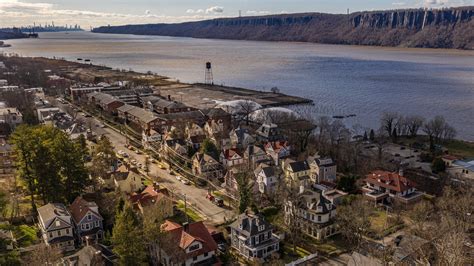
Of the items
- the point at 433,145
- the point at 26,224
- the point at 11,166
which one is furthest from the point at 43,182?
the point at 433,145

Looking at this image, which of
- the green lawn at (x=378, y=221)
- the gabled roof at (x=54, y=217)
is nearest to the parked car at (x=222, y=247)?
the gabled roof at (x=54, y=217)

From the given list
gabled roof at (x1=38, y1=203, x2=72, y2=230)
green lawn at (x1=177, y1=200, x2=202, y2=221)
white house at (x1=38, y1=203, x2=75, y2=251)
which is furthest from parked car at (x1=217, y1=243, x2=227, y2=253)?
gabled roof at (x1=38, y1=203, x2=72, y2=230)

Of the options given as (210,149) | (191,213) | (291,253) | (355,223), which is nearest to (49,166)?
(191,213)

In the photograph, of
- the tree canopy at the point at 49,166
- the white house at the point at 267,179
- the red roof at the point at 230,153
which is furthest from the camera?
the red roof at the point at 230,153

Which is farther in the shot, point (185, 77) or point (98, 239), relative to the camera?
point (185, 77)

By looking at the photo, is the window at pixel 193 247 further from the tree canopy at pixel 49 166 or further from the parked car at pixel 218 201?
A: the tree canopy at pixel 49 166

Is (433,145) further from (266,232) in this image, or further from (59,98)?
(59,98)

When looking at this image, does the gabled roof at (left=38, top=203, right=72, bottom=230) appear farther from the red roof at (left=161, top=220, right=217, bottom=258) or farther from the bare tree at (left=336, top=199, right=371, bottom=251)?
the bare tree at (left=336, top=199, right=371, bottom=251)
